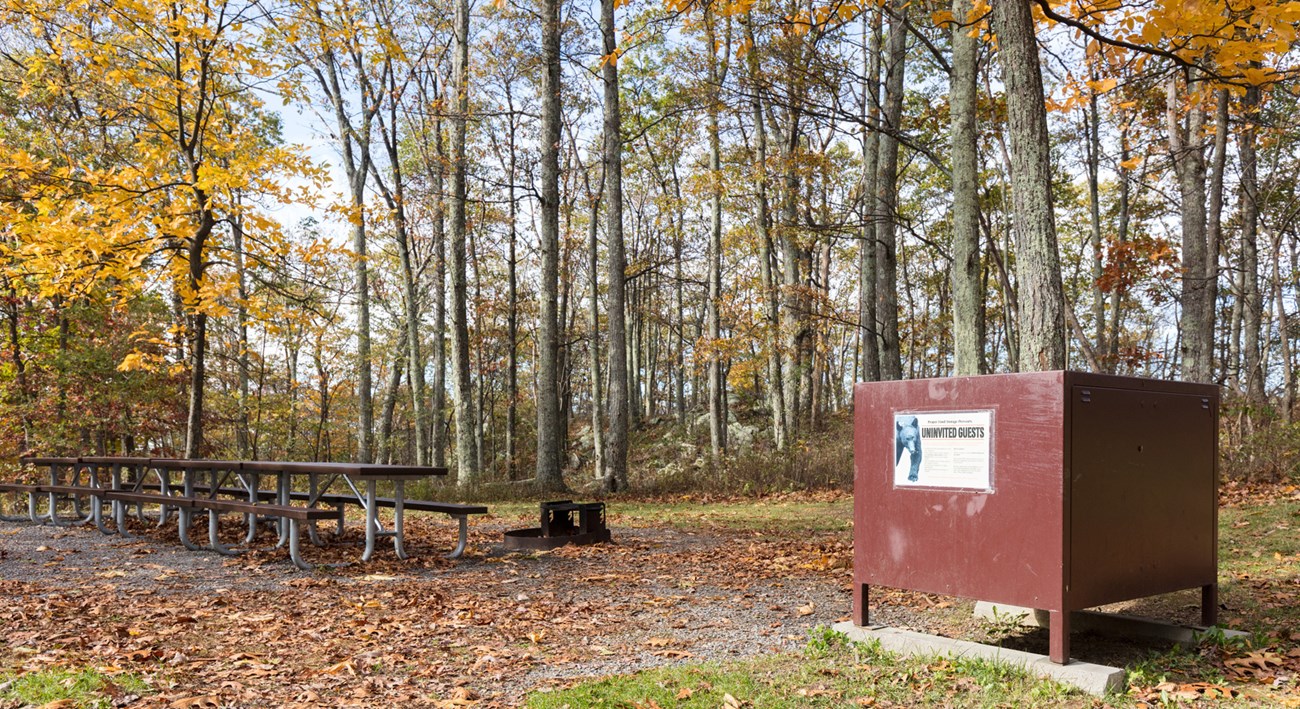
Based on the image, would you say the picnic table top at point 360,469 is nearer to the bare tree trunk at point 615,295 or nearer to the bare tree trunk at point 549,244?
the bare tree trunk at point 549,244

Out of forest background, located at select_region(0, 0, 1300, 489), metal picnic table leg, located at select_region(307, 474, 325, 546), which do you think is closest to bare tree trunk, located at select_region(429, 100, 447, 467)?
forest background, located at select_region(0, 0, 1300, 489)

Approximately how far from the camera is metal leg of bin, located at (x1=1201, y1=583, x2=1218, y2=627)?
4.87m

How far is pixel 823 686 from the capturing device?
3967 mm

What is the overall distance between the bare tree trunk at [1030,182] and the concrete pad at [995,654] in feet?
6.71

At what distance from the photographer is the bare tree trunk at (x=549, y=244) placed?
1562 centimetres

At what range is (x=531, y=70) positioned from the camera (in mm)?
17875

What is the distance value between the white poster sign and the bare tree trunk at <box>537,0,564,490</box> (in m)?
11.3

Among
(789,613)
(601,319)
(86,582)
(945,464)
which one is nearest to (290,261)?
(86,582)

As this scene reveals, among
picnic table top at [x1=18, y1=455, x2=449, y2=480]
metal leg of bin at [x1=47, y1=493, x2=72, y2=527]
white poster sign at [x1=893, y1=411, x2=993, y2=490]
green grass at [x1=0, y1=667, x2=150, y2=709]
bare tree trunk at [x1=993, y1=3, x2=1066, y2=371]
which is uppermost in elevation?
bare tree trunk at [x1=993, y1=3, x2=1066, y2=371]

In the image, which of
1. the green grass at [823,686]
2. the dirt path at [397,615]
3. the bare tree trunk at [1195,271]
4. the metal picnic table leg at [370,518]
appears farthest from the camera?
the bare tree trunk at [1195,271]

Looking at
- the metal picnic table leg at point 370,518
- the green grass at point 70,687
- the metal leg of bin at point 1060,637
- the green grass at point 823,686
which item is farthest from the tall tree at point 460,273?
the metal leg of bin at point 1060,637

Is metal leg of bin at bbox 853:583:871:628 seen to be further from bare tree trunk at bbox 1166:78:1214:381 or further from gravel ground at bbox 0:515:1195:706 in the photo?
bare tree trunk at bbox 1166:78:1214:381

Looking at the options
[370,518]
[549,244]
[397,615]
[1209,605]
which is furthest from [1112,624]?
[549,244]

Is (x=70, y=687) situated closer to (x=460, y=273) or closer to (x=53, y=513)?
(x=53, y=513)
